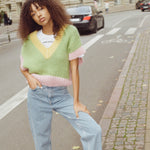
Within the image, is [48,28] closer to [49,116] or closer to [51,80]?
[51,80]

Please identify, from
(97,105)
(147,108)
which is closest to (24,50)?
(147,108)

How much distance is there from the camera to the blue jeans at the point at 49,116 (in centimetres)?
230

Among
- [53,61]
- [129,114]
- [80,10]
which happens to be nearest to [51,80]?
[53,61]

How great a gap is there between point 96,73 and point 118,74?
607 mm

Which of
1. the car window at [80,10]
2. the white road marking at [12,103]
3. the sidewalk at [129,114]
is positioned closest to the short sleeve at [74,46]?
the sidewalk at [129,114]

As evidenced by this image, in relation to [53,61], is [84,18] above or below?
below

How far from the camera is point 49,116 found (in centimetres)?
263

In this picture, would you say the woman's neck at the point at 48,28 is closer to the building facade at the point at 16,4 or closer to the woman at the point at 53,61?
the woman at the point at 53,61

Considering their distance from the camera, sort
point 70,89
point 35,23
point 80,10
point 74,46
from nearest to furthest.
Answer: point 74,46 → point 35,23 → point 70,89 → point 80,10

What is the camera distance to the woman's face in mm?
2412

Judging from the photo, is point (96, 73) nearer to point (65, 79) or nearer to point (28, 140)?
point (28, 140)

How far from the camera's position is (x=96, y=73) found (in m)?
8.28

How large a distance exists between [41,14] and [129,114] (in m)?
2.86

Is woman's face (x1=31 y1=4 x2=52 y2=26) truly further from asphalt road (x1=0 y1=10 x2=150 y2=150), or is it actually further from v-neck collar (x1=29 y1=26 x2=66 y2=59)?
asphalt road (x1=0 y1=10 x2=150 y2=150)
